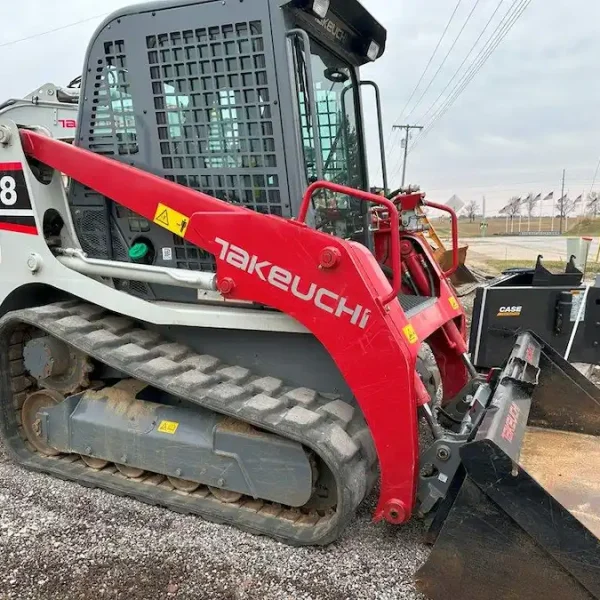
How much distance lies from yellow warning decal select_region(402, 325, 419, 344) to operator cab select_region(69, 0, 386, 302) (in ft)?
2.61

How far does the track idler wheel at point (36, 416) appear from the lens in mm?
3709

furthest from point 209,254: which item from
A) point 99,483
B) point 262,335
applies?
point 99,483

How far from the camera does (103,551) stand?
2.82 metres

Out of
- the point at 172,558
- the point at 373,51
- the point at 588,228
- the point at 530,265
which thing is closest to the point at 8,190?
the point at 172,558

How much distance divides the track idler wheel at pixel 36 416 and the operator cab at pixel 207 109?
2.86ft

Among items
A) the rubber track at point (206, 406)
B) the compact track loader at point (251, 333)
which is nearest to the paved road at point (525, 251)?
the compact track loader at point (251, 333)

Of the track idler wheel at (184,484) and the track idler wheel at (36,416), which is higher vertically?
the track idler wheel at (36,416)

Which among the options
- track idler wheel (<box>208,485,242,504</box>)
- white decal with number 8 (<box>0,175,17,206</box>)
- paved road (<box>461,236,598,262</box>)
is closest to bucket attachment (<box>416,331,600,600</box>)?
track idler wheel (<box>208,485,242,504</box>)

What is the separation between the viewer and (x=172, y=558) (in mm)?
2773

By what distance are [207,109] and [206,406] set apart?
1.61 meters

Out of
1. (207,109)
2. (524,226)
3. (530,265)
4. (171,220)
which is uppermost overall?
(207,109)

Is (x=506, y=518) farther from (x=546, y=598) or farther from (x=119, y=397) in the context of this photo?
(x=119, y=397)

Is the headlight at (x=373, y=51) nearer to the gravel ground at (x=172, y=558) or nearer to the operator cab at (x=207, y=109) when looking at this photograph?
the operator cab at (x=207, y=109)

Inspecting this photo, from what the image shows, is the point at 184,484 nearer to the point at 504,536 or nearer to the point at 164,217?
the point at 164,217
